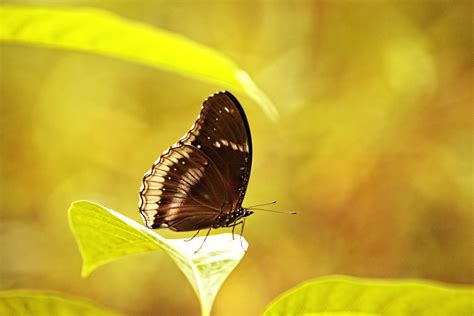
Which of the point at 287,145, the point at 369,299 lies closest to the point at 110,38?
the point at 369,299

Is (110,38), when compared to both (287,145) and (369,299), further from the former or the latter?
(287,145)

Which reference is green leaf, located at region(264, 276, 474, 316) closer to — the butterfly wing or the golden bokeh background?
the butterfly wing

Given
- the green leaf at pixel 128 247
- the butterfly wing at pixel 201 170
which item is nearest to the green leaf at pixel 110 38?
the green leaf at pixel 128 247

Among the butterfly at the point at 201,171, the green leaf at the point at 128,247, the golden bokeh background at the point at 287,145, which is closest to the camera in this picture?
the green leaf at the point at 128,247

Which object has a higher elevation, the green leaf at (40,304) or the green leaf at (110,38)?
the green leaf at (110,38)

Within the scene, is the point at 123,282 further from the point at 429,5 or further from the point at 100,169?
the point at 429,5

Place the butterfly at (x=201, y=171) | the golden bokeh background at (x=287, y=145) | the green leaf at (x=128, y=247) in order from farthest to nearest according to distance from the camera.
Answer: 1. the golden bokeh background at (x=287, y=145)
2. the butterfly at (x=201, y=171)
3. the green leaf at (x=128, y=247)

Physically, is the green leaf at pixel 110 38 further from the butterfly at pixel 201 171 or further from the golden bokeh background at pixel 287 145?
the golden bokeh background at pixel 287 145
